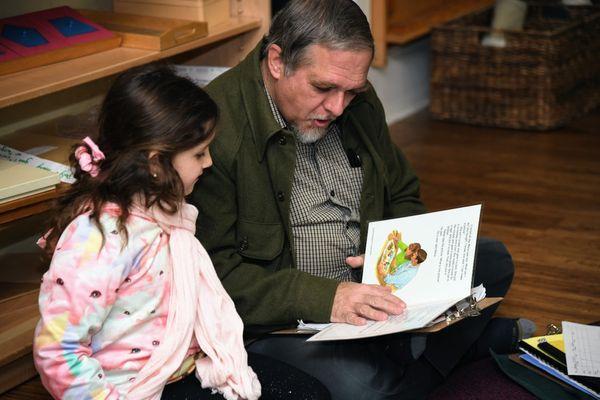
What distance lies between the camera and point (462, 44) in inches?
167

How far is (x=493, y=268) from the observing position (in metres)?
2.23

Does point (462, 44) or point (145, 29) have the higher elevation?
point (145, 29)

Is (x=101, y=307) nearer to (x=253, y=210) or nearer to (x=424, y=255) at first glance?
(x=253, y=210)

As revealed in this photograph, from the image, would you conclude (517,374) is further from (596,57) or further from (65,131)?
(596,57)

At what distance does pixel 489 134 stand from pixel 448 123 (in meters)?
0.26

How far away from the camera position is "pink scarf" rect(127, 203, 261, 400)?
1.54 m

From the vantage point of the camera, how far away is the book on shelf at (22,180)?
1896 millimetres

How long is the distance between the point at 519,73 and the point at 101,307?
3.12 m

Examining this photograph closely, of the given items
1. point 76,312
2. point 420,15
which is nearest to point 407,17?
point 420,15

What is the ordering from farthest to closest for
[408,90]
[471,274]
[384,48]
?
[408,90]
[384,48]
[471,274]

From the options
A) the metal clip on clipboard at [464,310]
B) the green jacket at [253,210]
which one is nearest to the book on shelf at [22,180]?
the green jacket at [253,210]

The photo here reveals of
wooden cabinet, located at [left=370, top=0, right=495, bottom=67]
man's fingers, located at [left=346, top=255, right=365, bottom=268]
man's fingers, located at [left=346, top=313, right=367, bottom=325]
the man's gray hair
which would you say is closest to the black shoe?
man's fingers, located at [left=346, top=255, right=365, bottom=268]

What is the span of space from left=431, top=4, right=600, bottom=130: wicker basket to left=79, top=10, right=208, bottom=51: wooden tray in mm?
2134

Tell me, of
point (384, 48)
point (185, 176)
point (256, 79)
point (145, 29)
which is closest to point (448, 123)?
point (384, 48)
